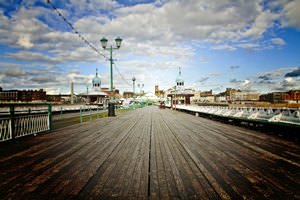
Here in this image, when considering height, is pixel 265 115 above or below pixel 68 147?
above

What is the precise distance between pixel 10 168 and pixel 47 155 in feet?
3.67

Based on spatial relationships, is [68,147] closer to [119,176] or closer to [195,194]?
[119,176]

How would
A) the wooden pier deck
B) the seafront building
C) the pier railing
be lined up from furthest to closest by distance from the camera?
the seafront building, the pier railing, the wooden pier deck

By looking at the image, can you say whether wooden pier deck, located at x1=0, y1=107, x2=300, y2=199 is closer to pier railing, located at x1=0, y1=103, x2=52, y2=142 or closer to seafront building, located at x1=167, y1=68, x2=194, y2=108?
pier railing, located at x1=0, y1=103, x2=52, y2=142

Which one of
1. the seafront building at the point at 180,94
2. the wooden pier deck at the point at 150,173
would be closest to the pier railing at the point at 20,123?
the wooden pier deck at the point at 150,173

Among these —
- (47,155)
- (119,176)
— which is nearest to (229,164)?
(119,176)

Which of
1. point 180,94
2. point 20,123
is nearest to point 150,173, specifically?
point 20,123

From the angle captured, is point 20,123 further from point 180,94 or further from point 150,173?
point 180,94

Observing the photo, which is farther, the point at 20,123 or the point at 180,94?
the point at 180,94

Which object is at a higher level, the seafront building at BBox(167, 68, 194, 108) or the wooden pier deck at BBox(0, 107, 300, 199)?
the seafront building at BBox(167, 68, 194, 108)

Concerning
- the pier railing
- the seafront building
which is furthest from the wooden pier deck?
the seafront building

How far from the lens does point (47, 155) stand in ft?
17.4

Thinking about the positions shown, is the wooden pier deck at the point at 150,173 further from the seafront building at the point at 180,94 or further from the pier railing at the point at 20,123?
the seafront building at the point at 180,94

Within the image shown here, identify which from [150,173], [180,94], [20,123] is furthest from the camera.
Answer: [180,94]
